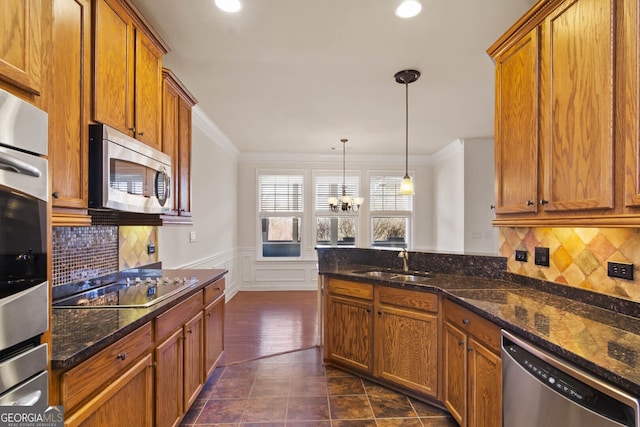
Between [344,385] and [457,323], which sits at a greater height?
[457,323]

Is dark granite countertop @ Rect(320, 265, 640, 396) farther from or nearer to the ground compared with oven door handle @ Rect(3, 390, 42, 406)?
farther from the ground

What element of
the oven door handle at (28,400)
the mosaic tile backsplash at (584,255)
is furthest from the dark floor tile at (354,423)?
the oven door handle at (28,400)

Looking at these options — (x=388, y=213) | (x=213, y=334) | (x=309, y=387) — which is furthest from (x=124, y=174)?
(x=388, y=213)

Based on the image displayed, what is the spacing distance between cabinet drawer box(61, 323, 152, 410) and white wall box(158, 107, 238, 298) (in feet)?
5.45

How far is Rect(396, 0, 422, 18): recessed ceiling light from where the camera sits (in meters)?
1.90

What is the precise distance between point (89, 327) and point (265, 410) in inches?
57.3

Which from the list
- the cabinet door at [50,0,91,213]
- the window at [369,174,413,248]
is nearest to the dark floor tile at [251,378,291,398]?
the cabinet door at [50,0,91,213]

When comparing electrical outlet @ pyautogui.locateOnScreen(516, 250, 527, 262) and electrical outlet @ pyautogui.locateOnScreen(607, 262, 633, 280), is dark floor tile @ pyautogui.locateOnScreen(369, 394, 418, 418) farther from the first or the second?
electrical outlet @ pyautogui.locateOnScreen(607, 262, 633, 280)

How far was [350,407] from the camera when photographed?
7.47 ft

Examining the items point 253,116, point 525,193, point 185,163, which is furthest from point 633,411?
point 253,116

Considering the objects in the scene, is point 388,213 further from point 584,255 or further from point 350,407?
point 584,255

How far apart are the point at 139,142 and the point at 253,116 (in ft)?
7.73

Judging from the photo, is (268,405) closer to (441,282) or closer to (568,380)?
(441,282)

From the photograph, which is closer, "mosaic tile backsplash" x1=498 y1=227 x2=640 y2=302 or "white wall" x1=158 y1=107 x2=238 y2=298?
"mosaic tile backsplash" x1=498 y1=227 x2=640 y2=302
